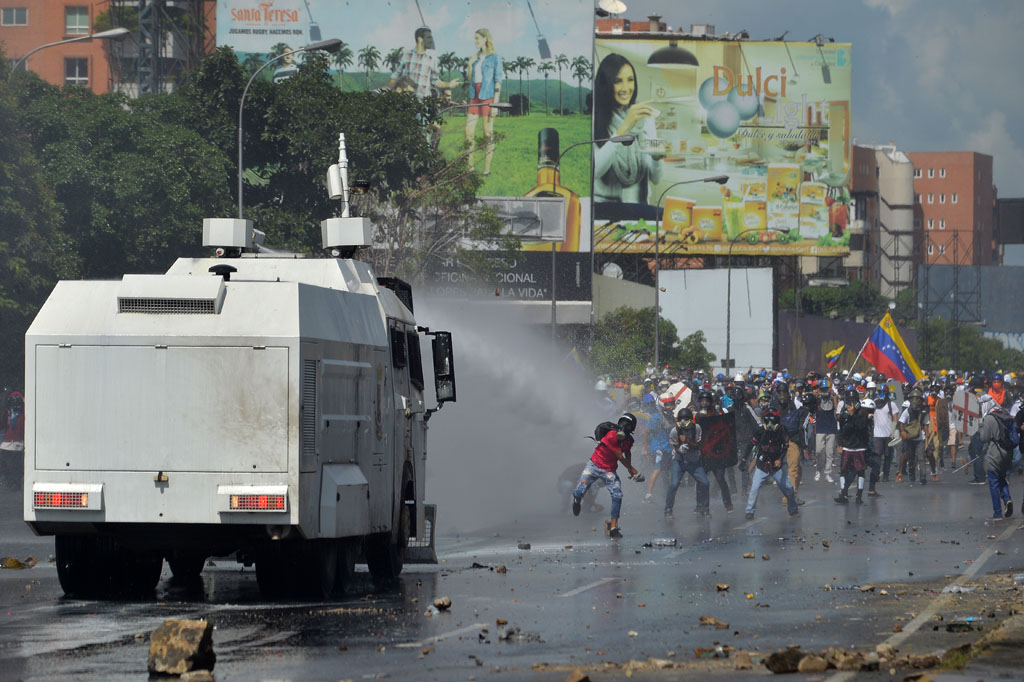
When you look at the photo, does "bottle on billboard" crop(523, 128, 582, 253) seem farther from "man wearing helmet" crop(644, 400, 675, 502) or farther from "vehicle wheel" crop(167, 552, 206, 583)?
"vehicle wheel" crop(167, 552, 206, 583)

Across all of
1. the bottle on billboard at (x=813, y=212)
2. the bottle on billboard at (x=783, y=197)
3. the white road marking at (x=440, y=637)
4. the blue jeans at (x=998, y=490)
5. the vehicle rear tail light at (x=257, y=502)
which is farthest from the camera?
the bottle on billboard at (x=813, y=212)

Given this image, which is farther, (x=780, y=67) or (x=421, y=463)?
(x=780, y=67)

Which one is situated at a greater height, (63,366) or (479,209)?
(479,209)

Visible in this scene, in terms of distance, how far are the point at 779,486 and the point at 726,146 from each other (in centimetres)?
6799

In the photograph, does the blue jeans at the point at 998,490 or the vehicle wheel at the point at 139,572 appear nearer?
the vehicle wheel at the point at 139,572

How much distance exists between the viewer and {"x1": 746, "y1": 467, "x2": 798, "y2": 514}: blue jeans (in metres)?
22.5

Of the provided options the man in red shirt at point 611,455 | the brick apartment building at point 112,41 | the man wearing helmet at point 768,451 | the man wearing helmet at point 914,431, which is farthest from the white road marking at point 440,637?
the brick apartment building at point 112,41

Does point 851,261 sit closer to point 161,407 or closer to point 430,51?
point 430,51

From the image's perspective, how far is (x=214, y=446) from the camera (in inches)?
464

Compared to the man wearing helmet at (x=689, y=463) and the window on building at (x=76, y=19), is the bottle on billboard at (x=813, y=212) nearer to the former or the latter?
the window on building at (x=76, y=19)

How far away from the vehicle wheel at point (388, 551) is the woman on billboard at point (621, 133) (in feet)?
242

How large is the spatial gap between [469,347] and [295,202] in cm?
2005

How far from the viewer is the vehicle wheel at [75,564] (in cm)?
1263

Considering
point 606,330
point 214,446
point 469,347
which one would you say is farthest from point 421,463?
point 606,330
